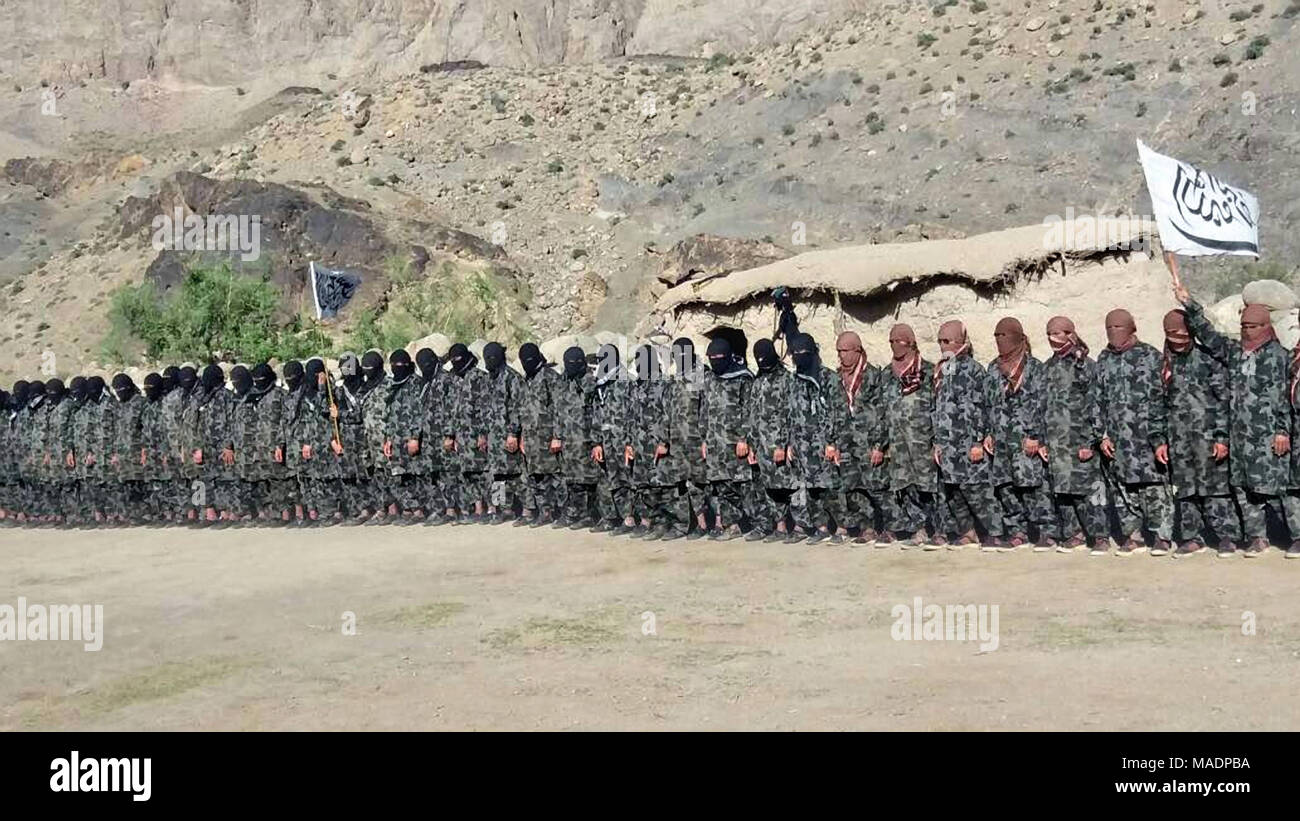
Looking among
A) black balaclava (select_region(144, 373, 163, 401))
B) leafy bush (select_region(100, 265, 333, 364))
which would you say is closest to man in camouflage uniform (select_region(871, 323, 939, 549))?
black balaclava (select_region(144, 373, 163, 401))

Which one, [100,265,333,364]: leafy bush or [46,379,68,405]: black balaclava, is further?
[100,265,333,364]: leafy bush

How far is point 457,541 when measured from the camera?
36.3ft

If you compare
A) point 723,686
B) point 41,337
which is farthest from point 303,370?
point 41,337

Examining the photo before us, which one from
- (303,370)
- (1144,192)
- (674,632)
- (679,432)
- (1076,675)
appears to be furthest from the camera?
(1144,192)

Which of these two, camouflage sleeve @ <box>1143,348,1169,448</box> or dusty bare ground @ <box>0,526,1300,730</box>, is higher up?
camouflage sleeve @ <box>1143,348,1169,448</box>

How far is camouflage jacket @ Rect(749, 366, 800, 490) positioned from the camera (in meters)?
9.94

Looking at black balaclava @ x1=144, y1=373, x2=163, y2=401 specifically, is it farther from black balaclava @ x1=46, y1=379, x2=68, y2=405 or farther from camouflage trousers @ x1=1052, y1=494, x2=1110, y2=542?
camouflage trousers @ x1=1052, y1=494, x2=1110, y2=542

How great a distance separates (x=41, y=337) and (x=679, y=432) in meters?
34.7

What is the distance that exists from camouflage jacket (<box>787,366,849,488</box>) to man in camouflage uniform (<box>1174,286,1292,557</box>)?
2.52 meters

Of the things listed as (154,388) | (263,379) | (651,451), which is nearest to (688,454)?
(651,451)

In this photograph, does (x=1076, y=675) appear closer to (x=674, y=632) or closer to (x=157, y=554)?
(x=674, y=632)

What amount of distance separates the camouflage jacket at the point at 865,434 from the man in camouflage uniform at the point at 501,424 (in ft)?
10.4

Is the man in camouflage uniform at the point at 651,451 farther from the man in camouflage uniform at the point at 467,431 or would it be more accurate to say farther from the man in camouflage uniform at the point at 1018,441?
the man in camouflage uniform at the point at 1018,441

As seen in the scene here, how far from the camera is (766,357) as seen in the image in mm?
9945
